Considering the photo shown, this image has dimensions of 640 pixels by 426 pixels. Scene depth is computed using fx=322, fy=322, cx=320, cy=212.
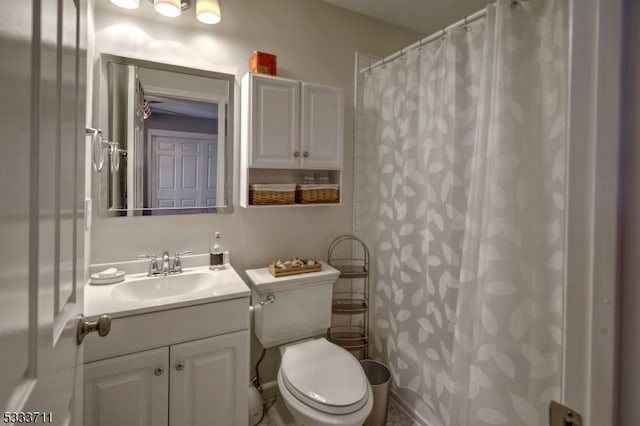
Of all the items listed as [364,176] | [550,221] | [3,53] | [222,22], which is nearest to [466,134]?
[550,221]

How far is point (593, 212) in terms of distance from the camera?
1.36ft

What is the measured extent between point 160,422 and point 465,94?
195cm

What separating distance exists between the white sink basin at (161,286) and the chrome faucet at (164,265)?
0.05 m

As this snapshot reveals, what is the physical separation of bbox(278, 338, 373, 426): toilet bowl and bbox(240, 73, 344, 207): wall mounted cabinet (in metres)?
0.86

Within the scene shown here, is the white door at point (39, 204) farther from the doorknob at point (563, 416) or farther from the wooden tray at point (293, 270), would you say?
the wooden tray at point (293, 270)

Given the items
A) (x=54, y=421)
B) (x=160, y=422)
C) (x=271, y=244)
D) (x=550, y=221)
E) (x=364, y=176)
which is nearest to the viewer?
(x=54, y=421)

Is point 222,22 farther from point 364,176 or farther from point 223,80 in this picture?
point 364,176

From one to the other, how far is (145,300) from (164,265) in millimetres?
374

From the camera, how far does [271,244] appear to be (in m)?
2.00

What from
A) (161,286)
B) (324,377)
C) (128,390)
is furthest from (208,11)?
(324,377)

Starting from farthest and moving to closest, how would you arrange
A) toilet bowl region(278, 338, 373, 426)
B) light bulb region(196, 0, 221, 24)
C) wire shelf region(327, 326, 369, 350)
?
wire shelf region(327, 326, 369, 350)
light bulb region(196, 0, 221, 24)
toilet bowl region(278, 338, 373, 426)

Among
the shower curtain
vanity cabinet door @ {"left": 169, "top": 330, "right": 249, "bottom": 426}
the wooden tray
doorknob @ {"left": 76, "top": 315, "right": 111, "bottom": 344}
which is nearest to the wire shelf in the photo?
the shower curtain

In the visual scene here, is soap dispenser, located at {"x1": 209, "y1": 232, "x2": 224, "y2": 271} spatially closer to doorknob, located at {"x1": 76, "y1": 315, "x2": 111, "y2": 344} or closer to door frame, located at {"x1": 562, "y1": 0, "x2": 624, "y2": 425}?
doorknob, located at {"x1": 76, "y1": 315, "x2": 111, "y2": 344}

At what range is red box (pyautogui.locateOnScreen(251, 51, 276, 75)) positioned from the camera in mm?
1774
